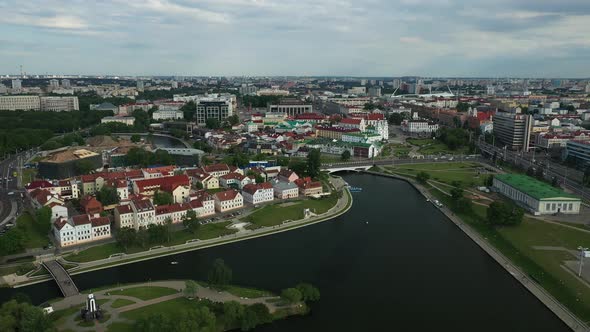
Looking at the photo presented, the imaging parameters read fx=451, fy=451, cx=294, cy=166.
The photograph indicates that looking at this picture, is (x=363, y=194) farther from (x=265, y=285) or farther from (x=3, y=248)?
(x=3, y=248)

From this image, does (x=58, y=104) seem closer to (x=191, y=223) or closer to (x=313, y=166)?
(x=313, y=166)

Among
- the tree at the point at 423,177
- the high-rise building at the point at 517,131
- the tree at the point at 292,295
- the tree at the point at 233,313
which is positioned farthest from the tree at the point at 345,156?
the tree at the point at 233,313

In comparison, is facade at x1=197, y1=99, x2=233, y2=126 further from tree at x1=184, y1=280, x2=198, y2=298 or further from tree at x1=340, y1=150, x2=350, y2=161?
tree at x1=184, y1=280, x2=198, y2=298

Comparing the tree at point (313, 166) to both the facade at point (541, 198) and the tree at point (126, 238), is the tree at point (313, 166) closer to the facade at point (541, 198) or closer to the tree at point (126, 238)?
the facade at point (541, 198)

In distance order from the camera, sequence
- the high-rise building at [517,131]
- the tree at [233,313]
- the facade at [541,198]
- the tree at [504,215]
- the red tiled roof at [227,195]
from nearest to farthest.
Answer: the tree at [233,313], the tree at [504,215], the facade at [541,198], the red tiled roof at [227,195], the high-rise building at [517,131]

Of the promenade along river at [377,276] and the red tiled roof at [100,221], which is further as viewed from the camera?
the red tiled roof at [100,221]

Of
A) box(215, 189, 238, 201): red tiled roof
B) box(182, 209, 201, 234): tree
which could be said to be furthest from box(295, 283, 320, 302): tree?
box(215, 189, 238, 201): red tiled roof
